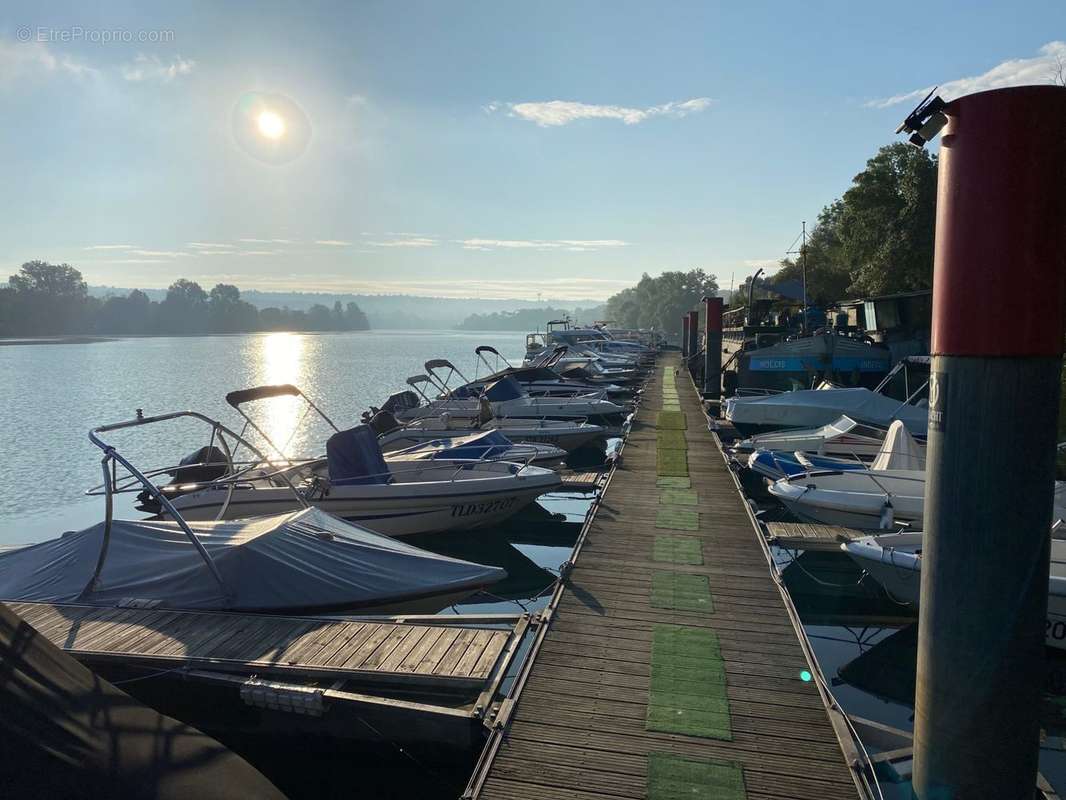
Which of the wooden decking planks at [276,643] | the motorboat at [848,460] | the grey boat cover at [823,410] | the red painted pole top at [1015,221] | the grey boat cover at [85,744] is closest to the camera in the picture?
the red painted pole top at [1015,221]

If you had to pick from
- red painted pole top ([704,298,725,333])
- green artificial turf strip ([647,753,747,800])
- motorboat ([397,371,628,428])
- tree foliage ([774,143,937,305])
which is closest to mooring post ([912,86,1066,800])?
green artificial turf strip ([647,753,747,800])

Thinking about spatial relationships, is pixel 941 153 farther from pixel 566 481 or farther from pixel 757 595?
pixel 566 481

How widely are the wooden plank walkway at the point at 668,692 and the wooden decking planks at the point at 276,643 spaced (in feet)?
2.76

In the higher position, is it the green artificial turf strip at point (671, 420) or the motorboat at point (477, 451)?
the motorboat at point (477, 451)

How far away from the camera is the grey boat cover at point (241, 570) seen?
9227mm

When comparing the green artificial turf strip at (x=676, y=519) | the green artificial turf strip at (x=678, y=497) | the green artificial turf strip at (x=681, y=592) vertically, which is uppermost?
the green artificial turf strip at (x=681, y=592)

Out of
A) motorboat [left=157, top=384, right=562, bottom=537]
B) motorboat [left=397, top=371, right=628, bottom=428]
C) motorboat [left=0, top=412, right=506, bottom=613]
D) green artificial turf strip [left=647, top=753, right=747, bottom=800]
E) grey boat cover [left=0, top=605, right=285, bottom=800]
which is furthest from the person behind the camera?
motorboat [left=397, top=371, right=628, bottom=428]

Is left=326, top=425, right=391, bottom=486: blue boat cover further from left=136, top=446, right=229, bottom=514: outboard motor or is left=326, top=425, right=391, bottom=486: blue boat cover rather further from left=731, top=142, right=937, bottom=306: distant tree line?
left=731, top=142, right=937, bottom=306: distant tree line

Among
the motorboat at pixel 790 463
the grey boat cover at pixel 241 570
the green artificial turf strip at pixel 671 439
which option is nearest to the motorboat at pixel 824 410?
the green artificial turf strip at pixel 671 439

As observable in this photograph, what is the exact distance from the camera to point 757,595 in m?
9.93

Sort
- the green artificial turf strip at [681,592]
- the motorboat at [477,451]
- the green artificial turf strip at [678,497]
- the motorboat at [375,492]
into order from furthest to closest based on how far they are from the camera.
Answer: the motorboat at [477,451] < the green artificial turf strip at [678,497] < the motorboat at [375,492] < the green artificial turf strip at [681,592]

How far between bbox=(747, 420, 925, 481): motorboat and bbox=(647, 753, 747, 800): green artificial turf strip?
1070 cm

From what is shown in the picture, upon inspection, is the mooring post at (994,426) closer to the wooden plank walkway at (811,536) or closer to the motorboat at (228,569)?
the motorboat at (228,569)

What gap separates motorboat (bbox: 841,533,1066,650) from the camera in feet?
30.5
